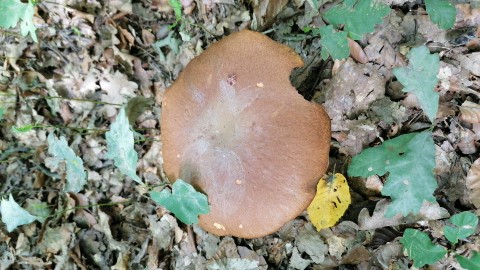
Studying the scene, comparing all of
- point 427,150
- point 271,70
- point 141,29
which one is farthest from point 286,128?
point 141,29

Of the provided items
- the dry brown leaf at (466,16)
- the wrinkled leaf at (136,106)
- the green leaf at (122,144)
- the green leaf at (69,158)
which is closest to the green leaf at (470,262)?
the dry brown leaf at (466,16)

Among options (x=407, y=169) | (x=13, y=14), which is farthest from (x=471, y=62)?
(x=13, y=14)

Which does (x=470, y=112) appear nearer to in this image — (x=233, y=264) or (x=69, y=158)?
(x=233, y=264)

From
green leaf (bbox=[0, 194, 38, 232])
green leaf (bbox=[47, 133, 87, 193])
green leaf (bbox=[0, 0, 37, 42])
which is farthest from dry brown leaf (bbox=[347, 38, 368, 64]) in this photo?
green leaf (bbox=[0, 194, 38, 232])

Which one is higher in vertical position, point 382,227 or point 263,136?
point 263,136

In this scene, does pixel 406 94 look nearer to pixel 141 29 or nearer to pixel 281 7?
pixel 281 7

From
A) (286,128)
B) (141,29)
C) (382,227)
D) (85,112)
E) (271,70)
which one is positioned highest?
(271,70)

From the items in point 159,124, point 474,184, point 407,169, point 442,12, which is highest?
point 442,12
